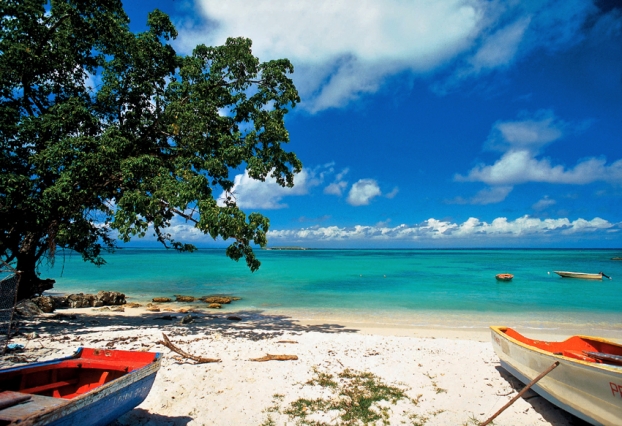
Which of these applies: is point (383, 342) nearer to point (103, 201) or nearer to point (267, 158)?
point (267, 158)

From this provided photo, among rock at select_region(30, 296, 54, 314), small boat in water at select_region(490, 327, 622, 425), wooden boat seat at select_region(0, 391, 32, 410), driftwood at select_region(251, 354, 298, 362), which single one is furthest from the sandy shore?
rock at select_region(30, 296, 54, 314)

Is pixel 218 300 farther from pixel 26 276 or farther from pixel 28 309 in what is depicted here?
pixel 26 276

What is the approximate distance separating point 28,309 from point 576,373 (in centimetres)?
1682

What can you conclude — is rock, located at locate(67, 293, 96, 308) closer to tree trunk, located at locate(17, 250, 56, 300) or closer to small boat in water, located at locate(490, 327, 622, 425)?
tree trunk, located at locate(17, 250, 56, 300)

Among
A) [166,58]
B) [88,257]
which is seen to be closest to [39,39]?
[166,58]

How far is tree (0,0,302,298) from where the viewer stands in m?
9.36

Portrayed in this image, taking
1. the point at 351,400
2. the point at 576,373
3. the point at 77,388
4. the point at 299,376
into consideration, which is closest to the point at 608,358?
the point at 576,373

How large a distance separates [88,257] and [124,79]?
6439 mm

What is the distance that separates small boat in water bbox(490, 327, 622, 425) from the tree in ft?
22.0

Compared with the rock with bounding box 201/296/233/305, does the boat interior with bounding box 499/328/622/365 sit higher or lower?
higher

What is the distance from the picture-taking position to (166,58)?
12.3 metres

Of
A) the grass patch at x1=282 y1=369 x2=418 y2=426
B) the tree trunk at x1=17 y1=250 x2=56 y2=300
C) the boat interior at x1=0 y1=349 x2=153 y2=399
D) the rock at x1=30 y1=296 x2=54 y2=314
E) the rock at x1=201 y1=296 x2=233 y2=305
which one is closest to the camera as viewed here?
the boat interior at x1=0 y1=349 x2=153 y2=399

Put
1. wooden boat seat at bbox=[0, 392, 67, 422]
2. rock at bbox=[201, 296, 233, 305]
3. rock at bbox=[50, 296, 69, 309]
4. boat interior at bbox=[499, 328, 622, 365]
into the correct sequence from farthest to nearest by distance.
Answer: rock at bbox=[201, 296, 233, 305]
rock at bbox=[50, 296, 69, 309]
boat interior at bbox=[499, 328, 622, 365]
wooden boat seat at bbox=[0, 392, 67, 422]

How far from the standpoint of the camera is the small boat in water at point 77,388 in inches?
140
